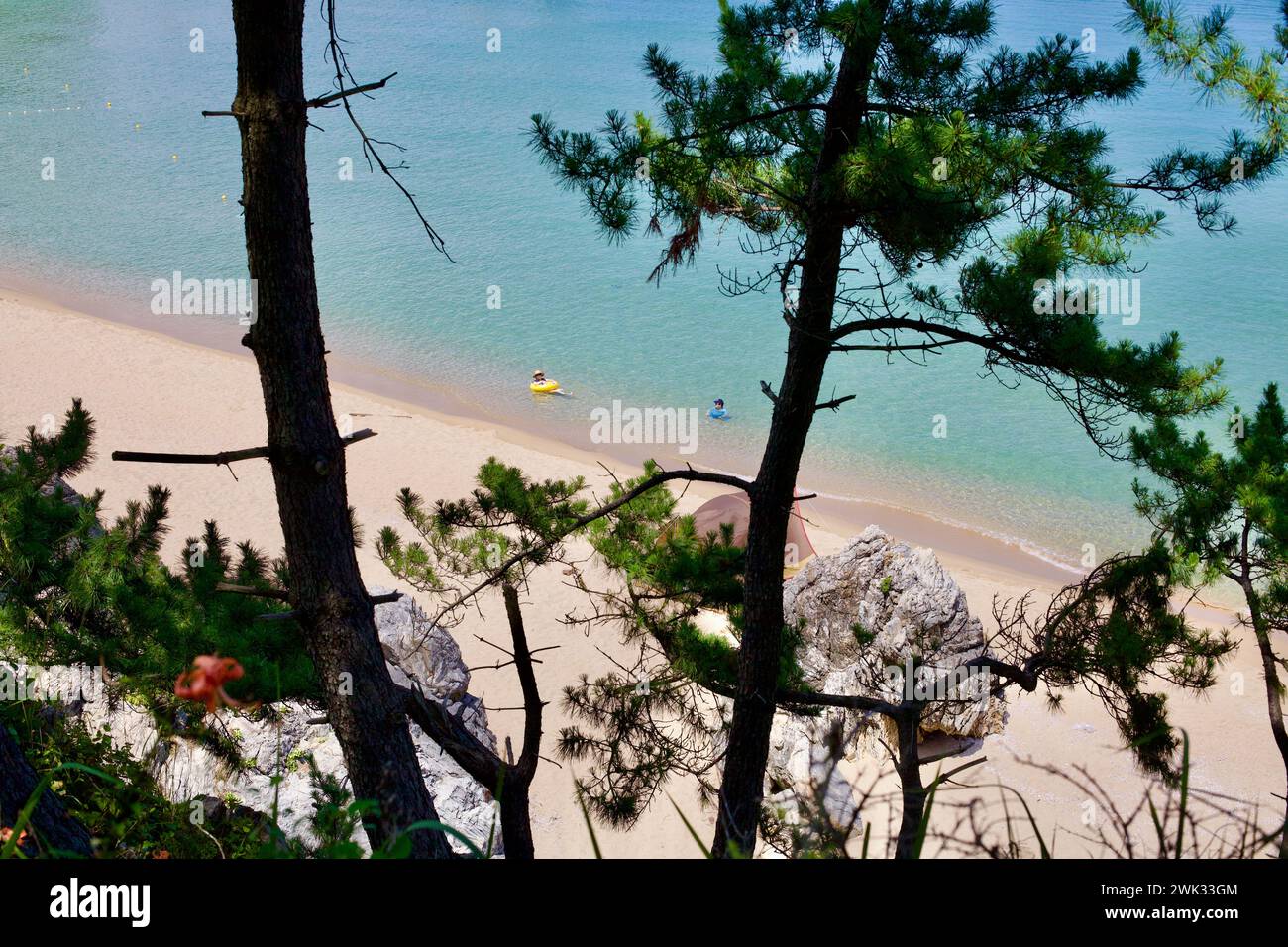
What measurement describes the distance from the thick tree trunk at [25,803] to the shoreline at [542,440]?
782cm

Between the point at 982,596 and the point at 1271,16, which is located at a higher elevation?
the point at 1271,16

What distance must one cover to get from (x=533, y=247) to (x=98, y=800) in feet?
64.7

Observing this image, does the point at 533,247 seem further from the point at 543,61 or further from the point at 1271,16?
the point at 1271,16

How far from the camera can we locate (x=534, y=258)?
22.0 meters

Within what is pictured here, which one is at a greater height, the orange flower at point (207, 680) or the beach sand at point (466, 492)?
the beach sand at point (466, 492)

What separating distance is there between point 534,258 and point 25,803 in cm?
2040

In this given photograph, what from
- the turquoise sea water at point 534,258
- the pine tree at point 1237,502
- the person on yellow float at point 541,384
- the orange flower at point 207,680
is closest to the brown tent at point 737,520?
the turquoise sea water at point 534,258

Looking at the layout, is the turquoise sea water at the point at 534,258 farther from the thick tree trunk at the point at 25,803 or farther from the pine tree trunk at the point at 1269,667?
the thick tree trunk at the point at 25,803

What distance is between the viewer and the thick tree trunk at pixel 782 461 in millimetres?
4074

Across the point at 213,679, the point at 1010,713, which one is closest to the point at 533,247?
the point at 1010,713

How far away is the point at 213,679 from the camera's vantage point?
117 centimetres

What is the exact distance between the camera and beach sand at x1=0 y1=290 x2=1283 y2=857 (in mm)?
8141

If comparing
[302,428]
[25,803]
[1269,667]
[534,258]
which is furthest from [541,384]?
[25,803]

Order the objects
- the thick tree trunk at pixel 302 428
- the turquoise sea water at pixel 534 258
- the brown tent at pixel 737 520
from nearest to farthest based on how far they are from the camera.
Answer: the thick tree trunk at pixel 302 428
the brown tent at pixel 737 520
the turquoise sea water at pixel 534 258
